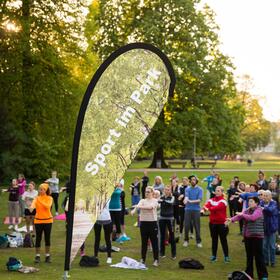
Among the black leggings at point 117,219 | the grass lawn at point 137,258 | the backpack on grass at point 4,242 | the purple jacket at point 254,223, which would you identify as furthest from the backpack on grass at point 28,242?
the purple jacket at point 254,223

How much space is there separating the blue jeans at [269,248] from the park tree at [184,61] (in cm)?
2912

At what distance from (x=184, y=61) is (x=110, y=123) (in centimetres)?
3306

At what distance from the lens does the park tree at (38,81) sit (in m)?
31.8

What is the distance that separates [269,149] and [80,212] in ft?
471

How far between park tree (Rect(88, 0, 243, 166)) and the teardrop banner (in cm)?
3233

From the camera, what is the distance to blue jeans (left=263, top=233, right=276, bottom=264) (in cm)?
1238

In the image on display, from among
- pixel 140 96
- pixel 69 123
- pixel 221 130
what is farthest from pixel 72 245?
pixel 221 130

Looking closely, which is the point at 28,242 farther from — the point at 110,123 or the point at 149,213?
the point at 110,123

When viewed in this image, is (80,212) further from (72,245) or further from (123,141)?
(123,141)

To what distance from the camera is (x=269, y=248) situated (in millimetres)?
12484

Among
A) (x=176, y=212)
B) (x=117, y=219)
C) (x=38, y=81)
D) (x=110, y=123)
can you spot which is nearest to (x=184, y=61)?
(x=38, y=81)

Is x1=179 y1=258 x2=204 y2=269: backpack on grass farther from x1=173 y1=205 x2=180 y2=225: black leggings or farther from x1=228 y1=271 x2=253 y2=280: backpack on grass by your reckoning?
x1=173 y1=205 x2=180 y2=225: black leggings

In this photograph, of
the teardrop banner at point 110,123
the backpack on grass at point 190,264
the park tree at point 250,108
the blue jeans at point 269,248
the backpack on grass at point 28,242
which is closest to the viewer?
the teardrop banner at point 110,123

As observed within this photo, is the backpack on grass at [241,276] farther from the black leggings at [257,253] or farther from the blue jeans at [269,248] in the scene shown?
the blue jeans at [269,248]
